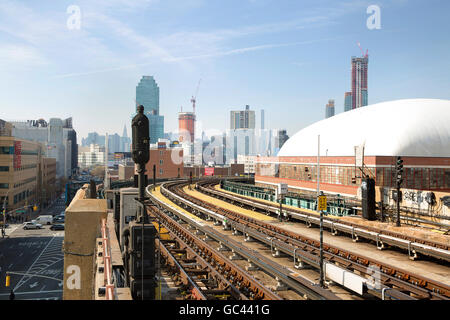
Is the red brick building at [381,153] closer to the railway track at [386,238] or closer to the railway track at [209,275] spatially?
the railway track at [386,238]

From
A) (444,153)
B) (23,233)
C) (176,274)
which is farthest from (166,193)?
(444,153)

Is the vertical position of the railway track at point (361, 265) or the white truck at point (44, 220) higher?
the railway track at point (361, 265)

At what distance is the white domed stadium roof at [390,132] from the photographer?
51.5 metres

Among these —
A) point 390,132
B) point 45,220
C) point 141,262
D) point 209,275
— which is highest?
point 390,132

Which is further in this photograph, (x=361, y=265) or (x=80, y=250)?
(x=361, y=265)

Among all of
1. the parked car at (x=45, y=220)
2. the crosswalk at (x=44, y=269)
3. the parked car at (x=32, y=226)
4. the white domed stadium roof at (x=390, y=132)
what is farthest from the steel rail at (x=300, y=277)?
the parked car at (x=45, y=220)

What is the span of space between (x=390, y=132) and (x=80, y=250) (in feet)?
167

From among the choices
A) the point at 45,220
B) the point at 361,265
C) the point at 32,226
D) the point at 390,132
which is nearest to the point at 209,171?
the point at 45,220

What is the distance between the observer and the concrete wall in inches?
570

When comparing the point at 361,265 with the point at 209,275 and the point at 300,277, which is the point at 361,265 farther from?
the point at 209,275

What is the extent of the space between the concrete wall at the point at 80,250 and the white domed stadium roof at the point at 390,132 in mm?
40368

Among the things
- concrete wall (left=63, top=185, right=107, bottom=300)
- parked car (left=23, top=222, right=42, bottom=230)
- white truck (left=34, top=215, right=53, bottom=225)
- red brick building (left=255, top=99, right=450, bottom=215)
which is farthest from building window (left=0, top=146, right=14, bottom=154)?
concrete wall (left=63, top=185, right=107, bottom=300)

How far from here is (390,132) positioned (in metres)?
54.0
